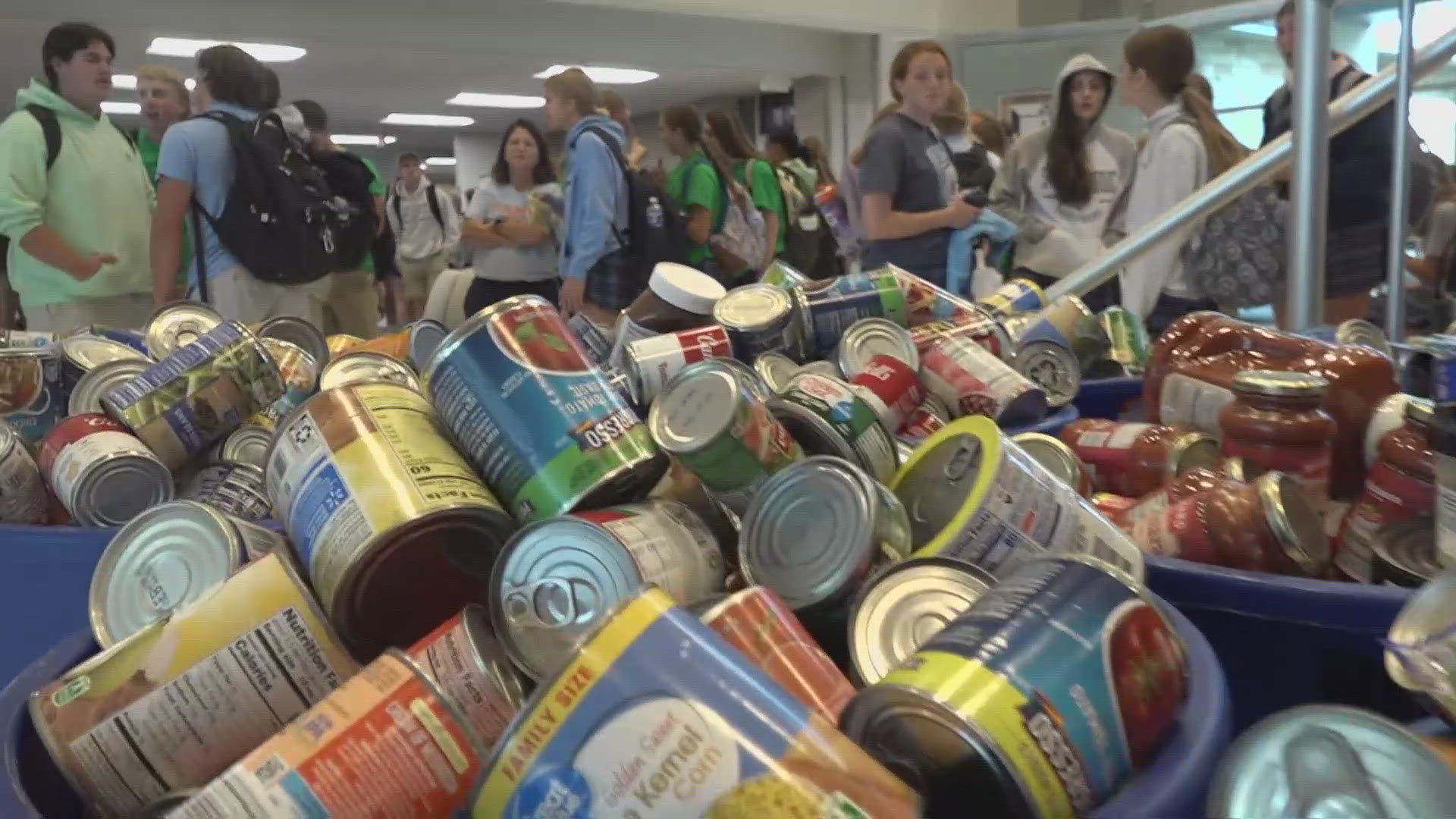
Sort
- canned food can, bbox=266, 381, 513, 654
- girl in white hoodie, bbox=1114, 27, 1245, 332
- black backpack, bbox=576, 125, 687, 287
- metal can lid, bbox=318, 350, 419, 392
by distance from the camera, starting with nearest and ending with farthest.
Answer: canned food can, bbox=266, 381, 513, 654 → metal can lid, bbox=318, 350, 419, 392 → girl in white hoodie, bbox=1114, 27, 1245, 332 → black backpack, bbox=576, 125, 687, 287

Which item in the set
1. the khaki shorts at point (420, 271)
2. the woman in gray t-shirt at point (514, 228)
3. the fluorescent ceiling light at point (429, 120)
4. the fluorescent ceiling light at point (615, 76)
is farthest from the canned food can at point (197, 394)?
the fluorescent ceiling light at point (429, 120)

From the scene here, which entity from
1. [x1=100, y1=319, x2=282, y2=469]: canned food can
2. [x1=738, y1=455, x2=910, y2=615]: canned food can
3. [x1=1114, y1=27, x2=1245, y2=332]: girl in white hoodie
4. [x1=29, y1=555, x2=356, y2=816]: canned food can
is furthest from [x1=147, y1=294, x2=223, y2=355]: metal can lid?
[x1=1114, y1=27, x2=1245, y2=332]: girl in white hoodie

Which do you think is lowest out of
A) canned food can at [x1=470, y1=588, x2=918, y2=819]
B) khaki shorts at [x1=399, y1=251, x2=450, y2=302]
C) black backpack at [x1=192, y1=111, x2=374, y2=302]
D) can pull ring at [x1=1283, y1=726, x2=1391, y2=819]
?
khaki shorts at [x1=399, y1=251, x2=450, y2=302]

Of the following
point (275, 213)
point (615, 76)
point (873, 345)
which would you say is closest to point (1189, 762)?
point (873, 345)

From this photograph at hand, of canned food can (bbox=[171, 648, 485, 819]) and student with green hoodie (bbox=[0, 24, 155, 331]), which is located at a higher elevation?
student with green hoodie (bbox=[0, 24, 155, 331])

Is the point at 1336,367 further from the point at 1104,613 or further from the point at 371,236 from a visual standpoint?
the point at 371,236

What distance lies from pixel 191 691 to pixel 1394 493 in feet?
2.71

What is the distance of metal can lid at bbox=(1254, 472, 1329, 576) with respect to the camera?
0.85m

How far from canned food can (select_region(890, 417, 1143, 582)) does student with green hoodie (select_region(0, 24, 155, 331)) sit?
2501 mm

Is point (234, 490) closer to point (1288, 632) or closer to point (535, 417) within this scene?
point (535, 417)

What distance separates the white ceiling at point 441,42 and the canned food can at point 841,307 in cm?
583

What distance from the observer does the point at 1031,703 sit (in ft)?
1.89

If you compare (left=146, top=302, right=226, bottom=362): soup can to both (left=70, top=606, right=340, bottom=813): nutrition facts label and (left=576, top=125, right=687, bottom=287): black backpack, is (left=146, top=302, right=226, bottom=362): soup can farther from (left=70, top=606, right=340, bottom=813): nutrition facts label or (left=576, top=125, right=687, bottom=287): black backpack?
(left=576, top=125, right=687, bottom=287): black backpack

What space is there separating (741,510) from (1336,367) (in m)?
0.58
